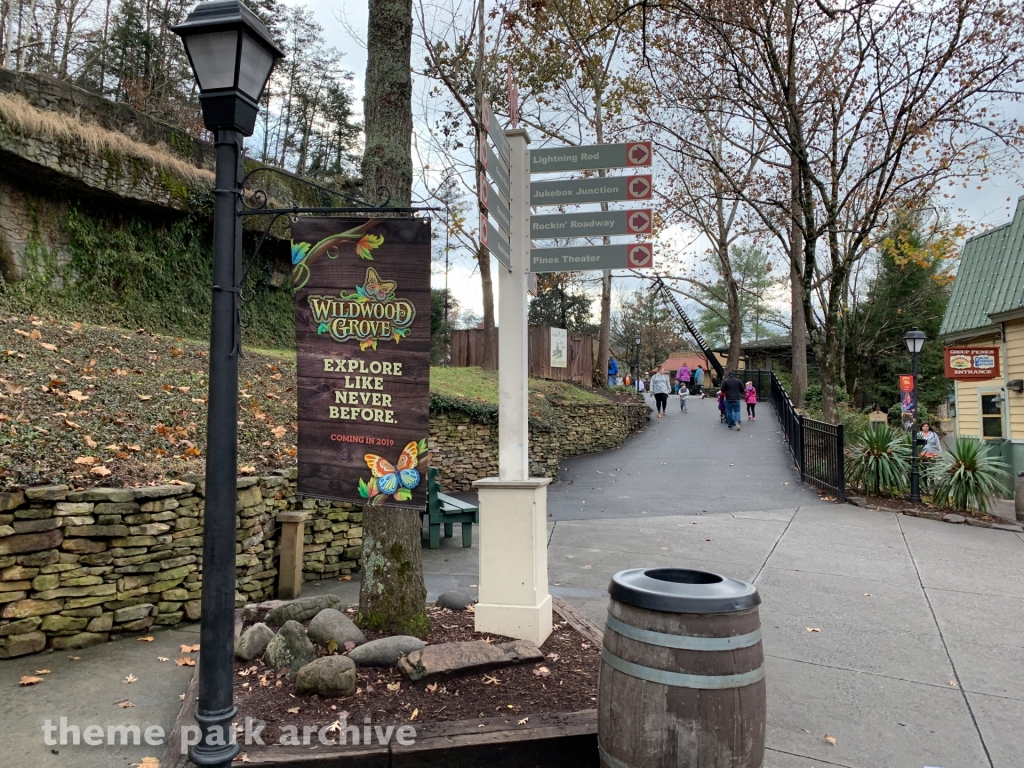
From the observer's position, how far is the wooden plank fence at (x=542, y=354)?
75.9 ft

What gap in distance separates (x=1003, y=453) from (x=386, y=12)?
18.6 m

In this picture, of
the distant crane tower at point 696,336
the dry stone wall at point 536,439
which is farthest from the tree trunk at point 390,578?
the distant crane tower at point 696,336

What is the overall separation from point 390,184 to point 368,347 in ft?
5.28

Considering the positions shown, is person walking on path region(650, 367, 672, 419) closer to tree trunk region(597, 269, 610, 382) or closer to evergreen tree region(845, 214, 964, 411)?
tree trunk region(597, 269, 610, 382)

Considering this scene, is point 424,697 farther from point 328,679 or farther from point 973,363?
point 973,363

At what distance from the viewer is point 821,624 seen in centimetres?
548

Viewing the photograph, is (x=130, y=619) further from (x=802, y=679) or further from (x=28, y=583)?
(x=802, y=679)

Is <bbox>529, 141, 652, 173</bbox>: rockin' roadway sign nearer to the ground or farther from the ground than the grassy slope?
farther from the ground

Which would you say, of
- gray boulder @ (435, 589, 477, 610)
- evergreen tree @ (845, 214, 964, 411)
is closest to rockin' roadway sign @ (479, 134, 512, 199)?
gray boulder @ (435, 589, 477, 610)

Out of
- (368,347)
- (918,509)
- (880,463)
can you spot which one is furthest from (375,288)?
(880,463)

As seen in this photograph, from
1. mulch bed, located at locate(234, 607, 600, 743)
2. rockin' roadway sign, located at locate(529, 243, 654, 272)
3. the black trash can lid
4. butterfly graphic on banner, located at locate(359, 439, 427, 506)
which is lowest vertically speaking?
mulch bed, located at locate(234, 607, 600, 743)

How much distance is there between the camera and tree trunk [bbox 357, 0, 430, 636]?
445cm

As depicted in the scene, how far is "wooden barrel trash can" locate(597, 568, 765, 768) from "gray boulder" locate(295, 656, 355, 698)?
1461 mm

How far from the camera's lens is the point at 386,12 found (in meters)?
5.00
